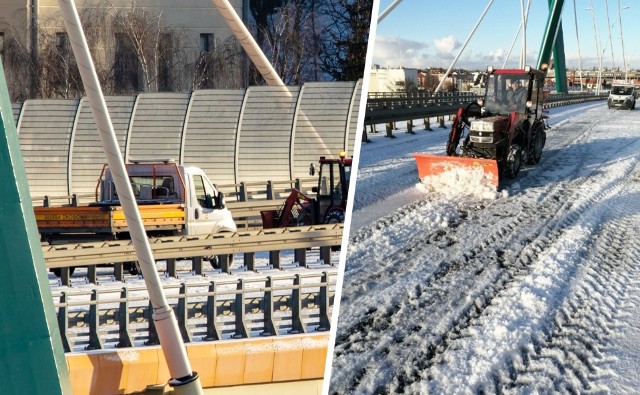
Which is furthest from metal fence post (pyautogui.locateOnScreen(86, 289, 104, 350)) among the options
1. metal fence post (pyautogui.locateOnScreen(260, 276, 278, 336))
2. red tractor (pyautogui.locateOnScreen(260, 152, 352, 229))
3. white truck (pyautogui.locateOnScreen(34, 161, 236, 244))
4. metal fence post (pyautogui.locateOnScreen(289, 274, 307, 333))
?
red tractor (pyautogui.locateOnScreen(260, 152, 352, 229))

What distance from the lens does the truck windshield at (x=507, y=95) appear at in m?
8.70

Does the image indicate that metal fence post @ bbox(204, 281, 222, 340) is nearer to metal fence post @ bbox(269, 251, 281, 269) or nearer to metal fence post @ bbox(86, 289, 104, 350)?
metal fence post @ bbox(86, 289, 104, 350)

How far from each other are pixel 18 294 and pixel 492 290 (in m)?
2.21

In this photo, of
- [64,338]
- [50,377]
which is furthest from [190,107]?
[50,377]

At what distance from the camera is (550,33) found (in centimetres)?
2120

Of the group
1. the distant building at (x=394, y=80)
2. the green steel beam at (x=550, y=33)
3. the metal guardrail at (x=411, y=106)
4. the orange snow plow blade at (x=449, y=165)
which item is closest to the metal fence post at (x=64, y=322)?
the orange snow plow blade at (x=449, y=165)

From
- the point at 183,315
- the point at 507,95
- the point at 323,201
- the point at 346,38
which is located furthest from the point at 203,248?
the point at 346,38

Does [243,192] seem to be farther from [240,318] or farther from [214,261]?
[240,318]

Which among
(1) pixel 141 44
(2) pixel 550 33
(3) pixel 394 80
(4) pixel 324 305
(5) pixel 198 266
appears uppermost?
(1) pixel 141 44

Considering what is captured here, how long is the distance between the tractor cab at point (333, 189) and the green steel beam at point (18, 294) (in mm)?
5170

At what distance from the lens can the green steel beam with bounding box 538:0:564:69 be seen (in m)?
20.9

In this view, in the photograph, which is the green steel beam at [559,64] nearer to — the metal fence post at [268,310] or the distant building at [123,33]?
the distant building at [123,33]

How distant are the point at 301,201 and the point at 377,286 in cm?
457

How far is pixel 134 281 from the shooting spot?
8.07 metres
